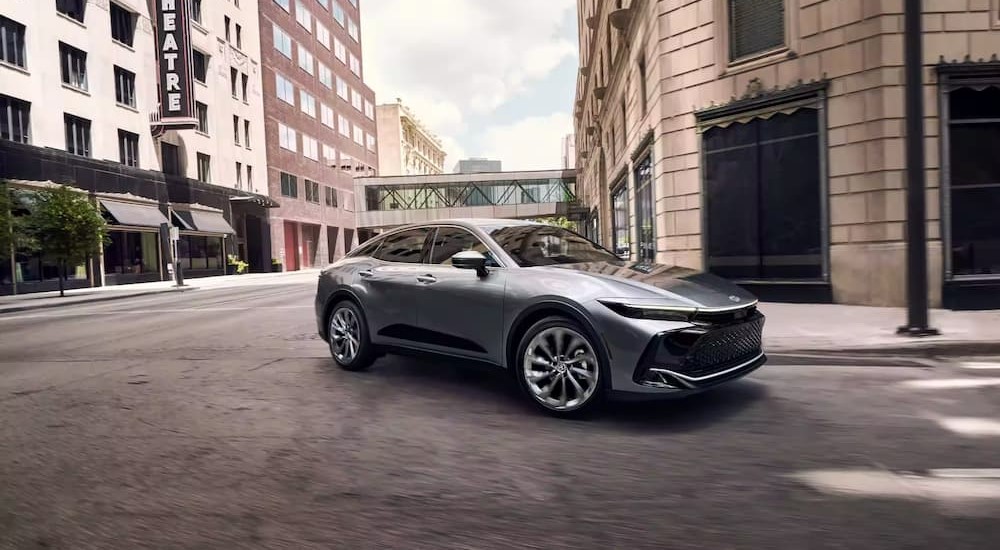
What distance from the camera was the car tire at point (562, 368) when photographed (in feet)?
13.9

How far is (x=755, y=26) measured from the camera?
11.6 meters

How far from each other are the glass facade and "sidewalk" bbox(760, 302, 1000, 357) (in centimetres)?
5525

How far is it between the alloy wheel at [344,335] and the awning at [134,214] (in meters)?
26.3

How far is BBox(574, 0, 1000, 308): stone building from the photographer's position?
961 cm

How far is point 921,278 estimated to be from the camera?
7.05m

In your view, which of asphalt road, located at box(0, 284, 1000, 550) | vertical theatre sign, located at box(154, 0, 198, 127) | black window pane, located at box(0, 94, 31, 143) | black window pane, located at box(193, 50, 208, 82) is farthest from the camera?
black window pane, located at box(193, 50, 208, 82)

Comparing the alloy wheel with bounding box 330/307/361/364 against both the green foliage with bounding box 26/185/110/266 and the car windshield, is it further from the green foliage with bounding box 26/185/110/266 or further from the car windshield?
the green foliage with bounding box 26/185/110/266

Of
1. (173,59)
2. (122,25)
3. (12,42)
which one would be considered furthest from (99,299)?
(122,25)

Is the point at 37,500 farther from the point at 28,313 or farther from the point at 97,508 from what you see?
the point at 28,313

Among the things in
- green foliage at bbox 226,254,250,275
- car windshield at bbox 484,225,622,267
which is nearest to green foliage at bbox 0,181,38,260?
green foliage at bbox 226,254,250,275

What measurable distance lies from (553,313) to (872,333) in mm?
5176

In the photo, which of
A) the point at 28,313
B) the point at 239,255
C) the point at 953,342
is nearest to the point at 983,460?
the point at 953,342

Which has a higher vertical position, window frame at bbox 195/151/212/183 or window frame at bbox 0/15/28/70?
window frame at bbox 0/15/28/70

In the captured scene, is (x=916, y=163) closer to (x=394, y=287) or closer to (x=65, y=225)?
(x=394, y=287)
